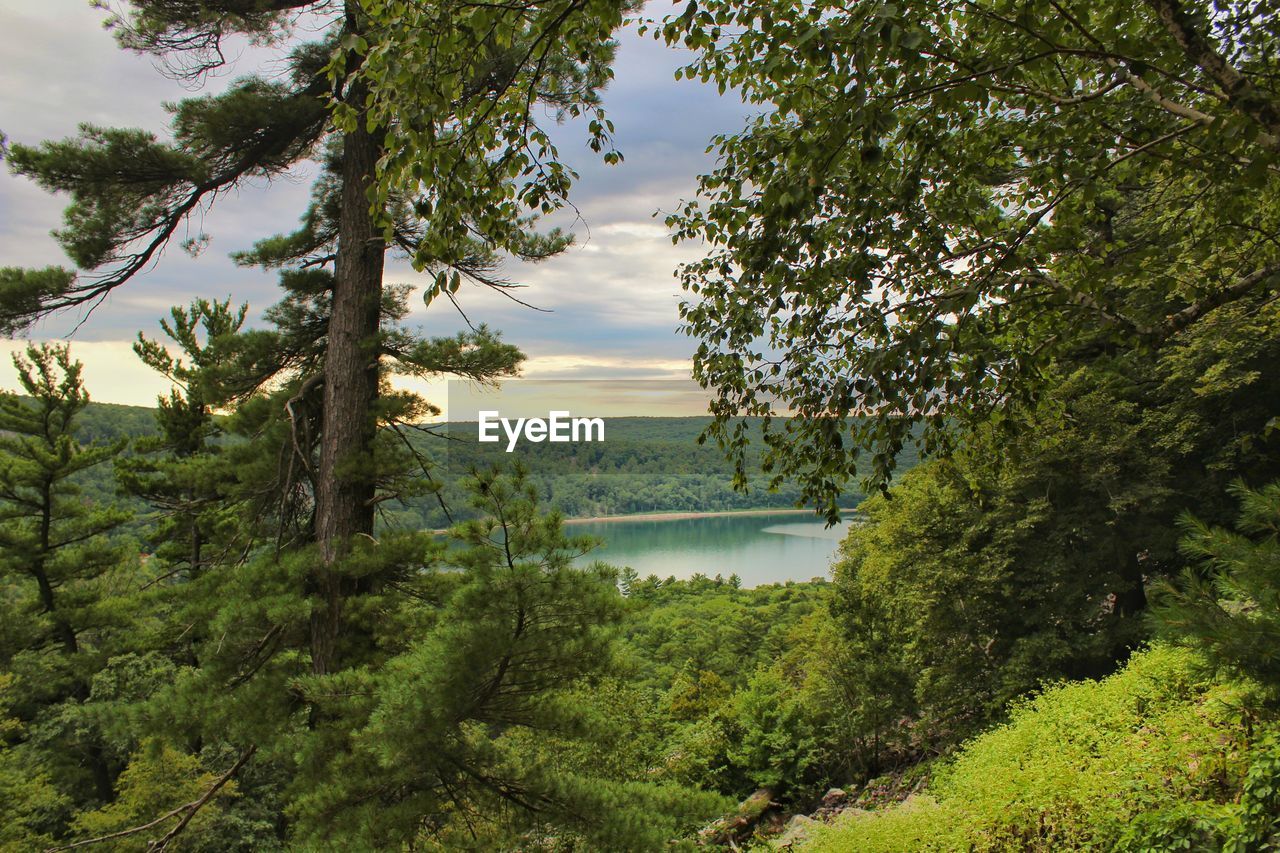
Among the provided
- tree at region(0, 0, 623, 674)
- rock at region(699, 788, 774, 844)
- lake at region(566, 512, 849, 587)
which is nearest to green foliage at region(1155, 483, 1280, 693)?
tree at region(0, 0, 623, 674)

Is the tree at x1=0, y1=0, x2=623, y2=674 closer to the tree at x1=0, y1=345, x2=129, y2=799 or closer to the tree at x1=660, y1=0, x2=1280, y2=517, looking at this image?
the tree at x1=660, y1=0, x2=1280, y2=517

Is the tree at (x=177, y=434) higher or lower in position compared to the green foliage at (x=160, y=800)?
higher

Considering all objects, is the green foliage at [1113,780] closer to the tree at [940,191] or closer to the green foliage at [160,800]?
the tree at [940,191]

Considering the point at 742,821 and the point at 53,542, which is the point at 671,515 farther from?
the point at 742,821

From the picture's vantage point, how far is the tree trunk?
500cm

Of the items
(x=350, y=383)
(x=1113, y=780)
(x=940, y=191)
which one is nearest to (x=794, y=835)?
(x=1113, y=780)

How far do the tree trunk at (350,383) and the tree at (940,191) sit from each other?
2.86 metres

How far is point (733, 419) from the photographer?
5.00m

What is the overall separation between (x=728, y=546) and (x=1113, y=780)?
60.3 m

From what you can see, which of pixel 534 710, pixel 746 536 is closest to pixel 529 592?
pixel 534 710

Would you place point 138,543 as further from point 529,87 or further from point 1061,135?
point 1061,135

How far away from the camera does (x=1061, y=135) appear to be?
2.69 m

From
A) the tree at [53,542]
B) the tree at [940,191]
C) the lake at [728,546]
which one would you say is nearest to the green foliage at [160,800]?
the tree at [53,542]

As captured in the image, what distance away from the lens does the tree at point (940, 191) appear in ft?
6.45
